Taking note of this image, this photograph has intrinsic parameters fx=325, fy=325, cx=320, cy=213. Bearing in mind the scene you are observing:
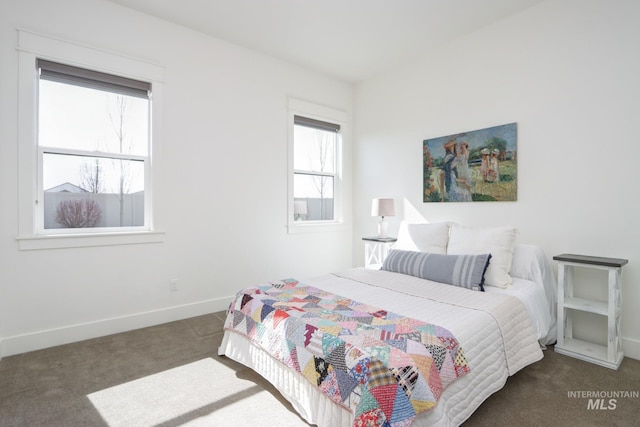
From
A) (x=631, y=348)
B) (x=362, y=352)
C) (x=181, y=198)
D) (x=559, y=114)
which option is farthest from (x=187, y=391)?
(x=559, y=114)

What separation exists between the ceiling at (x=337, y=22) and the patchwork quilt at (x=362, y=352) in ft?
8.32

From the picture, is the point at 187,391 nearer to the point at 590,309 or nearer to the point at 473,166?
the point at 590,309

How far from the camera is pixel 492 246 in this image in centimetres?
266

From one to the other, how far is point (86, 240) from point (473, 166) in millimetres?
3647

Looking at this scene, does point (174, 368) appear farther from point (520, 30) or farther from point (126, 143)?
point (520, 30)

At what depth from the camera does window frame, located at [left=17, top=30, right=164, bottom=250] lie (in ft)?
8.19

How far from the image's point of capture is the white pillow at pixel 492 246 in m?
2.50

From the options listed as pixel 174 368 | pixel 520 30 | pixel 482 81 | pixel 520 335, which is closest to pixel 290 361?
pixel 174 368

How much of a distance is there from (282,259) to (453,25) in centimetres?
311

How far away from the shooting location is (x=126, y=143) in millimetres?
3033

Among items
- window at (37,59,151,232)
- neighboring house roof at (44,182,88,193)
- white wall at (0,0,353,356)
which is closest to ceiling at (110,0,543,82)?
white wall at (0,0,353,356)

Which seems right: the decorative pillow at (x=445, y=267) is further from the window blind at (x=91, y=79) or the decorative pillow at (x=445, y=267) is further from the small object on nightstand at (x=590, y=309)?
the window blind at (x=91, y=79)

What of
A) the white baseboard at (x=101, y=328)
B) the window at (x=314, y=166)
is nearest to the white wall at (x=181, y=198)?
the white baseboard at (x=101, y=328)

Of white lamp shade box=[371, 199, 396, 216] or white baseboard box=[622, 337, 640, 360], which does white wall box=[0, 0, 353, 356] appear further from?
white baseboard box=[622, 337, 640, 360]
